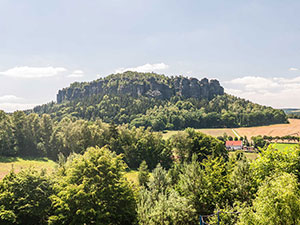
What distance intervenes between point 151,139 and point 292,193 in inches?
2527

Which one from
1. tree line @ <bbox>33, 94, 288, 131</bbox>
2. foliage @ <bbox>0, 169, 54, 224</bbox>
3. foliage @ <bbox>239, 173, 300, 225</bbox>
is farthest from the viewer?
tree line @ <bbox>33, 94, 288, 131</bbox>

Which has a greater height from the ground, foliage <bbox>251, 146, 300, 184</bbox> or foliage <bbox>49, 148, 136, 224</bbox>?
foliage <bbox>251, 146, 300, 184</bbox>

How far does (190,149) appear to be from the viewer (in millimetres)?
65938

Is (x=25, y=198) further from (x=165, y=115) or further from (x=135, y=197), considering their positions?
(x=165, y=115)

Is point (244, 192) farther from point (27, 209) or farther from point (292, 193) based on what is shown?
point (27, 209)

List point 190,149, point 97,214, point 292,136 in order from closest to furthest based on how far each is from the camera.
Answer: point 97,214 → point 190,149 → point 292,136

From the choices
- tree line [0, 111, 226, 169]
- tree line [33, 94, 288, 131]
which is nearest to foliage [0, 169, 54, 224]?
tree line [0, 111, 226, 169]

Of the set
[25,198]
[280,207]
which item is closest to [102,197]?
[25,198]

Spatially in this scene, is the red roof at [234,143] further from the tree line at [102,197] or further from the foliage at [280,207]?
the foliage at [280,207]

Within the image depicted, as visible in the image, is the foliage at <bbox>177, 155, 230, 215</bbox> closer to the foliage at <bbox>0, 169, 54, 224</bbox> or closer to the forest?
the forest

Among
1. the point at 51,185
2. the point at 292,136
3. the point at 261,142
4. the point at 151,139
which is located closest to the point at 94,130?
the point at 151,139

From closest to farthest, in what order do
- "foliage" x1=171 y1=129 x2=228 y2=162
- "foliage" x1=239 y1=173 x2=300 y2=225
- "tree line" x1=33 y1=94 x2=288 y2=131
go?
"foliage" x1=239 y1=173 x2=300 y2=225, "foliage" x1=171 y1=129 x2=228 y2=162, "tree line" x1=33 y1=94 x2=288 y2=131

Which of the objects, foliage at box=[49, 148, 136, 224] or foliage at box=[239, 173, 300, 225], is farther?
foliage at box=[49, 148, 136, 224]

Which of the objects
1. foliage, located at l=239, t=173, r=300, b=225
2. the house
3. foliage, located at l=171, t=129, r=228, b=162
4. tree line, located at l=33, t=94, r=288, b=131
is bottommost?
the house
